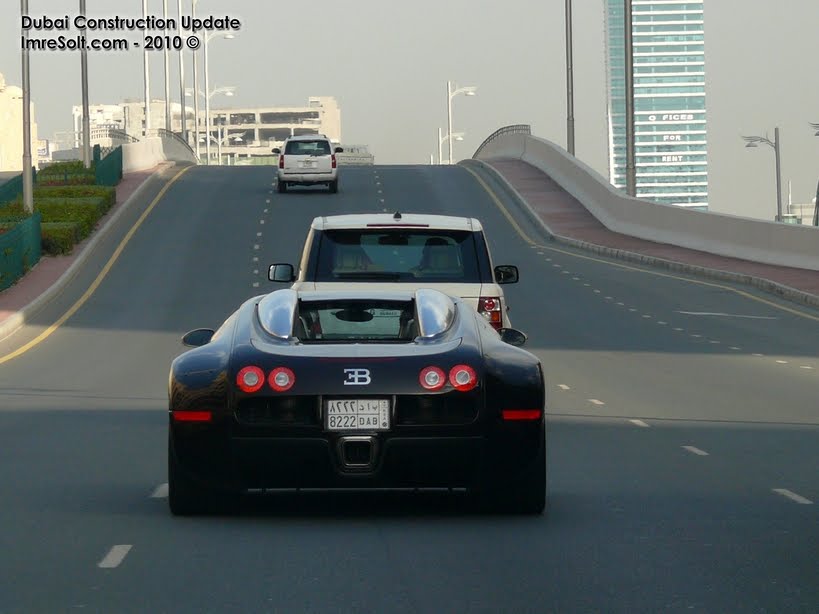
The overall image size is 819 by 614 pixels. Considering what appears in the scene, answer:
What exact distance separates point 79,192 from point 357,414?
1794 inches

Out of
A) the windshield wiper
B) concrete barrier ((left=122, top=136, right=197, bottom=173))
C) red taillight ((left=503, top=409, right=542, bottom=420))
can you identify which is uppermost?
concrete barrier ((left=122, top=136, right=197, bottom=173))

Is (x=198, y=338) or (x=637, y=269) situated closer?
(x=198, y=338)

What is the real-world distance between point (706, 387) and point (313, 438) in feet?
35.8

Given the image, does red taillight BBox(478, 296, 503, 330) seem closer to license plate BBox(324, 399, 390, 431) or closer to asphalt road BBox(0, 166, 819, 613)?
asphalt road BBox(0, 166, 819, 613)

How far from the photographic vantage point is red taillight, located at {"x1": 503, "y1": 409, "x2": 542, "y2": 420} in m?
9.90

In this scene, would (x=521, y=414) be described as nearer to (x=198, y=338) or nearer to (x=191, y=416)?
(x=191, y=416)

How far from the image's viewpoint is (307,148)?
60438 millimetres

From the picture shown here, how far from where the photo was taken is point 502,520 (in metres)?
10.2

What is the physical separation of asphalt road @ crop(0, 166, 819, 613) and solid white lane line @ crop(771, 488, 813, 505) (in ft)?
0.06

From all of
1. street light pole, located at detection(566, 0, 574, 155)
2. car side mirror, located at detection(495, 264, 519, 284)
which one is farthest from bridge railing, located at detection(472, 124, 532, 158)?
car side mirror, located at detection(495, 264, 519, 284)

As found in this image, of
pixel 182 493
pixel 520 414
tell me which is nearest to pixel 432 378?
pixel 520 414

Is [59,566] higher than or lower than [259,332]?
lower

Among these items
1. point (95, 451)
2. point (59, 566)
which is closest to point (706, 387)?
point (95, 451)

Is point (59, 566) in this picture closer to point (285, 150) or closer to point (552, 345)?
point (552, 345)
